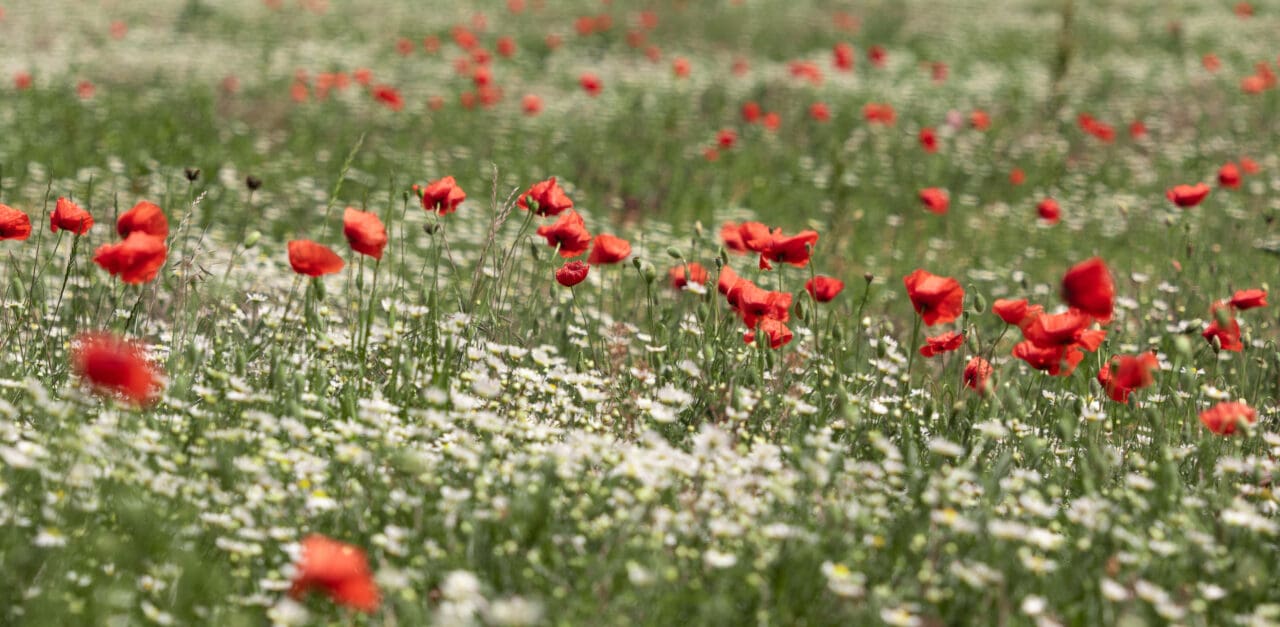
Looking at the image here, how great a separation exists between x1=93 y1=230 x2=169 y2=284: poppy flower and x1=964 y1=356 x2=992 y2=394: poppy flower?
221 centimetres

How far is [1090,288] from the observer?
3.05 meters

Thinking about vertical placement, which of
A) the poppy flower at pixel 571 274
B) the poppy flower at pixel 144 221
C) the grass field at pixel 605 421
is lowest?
the grass field at pixel 605 421

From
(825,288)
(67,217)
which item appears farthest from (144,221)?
(825,288)

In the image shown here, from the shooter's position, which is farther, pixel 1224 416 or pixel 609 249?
pixel 609 249

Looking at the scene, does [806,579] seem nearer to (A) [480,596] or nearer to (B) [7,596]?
(A) [480,596]

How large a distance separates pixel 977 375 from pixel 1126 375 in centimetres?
45

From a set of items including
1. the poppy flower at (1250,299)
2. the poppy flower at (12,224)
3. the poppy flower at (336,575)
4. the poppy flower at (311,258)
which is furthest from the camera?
the poppy flower at (1250,299)

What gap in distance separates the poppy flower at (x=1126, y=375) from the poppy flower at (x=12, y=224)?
10.3 ft

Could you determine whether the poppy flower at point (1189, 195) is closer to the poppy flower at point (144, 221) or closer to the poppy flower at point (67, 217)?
the poppy flower at point (144, 221)

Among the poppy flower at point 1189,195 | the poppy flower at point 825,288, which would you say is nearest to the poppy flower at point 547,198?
the poppy flower at point 825,288

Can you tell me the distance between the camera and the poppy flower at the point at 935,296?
3.39 metres

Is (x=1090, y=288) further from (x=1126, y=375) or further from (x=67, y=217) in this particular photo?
(x=67, y=217)

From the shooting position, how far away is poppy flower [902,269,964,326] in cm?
339

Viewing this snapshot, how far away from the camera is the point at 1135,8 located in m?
19.4
